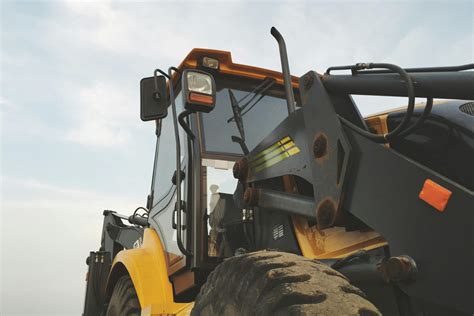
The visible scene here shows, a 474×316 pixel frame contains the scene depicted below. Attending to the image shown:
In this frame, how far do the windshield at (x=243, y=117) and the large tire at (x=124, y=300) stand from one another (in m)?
1.32

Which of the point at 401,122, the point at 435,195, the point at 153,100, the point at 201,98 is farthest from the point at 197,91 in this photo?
the point at 435,195

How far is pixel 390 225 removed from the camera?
1831 mm

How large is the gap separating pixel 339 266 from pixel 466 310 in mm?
588

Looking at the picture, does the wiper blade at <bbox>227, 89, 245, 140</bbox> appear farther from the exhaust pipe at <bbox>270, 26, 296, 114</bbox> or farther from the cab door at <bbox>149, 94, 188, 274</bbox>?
the exhaust pipe at <bbox>270, 26, 296, 114</bbox>

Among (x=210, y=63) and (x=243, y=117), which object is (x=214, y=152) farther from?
(x=210, y=63)

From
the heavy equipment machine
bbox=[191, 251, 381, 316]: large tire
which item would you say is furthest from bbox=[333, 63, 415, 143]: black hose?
bbox=[191, 251, 381, 316]: large tire

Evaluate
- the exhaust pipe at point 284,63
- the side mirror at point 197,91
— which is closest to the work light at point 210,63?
the side mirror at point 197,91

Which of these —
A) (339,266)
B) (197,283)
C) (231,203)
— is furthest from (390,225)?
(197,283)

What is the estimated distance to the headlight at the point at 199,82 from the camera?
292cm

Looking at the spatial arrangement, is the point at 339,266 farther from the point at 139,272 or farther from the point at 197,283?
the point at 139,272

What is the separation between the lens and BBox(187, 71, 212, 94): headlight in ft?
9.58

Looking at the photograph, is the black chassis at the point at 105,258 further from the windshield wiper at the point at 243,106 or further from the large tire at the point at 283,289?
the large tire at the point at 283,289

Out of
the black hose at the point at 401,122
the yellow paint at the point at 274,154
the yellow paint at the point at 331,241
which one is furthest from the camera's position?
the yellow paint at the point at 274,154

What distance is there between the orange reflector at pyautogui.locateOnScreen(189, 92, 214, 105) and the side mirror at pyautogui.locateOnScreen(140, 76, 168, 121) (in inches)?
12.8
